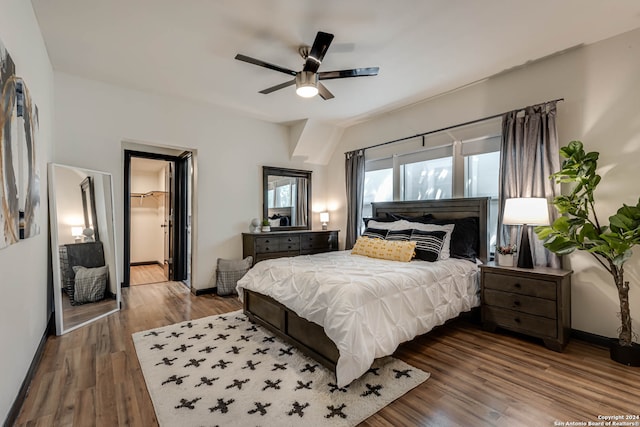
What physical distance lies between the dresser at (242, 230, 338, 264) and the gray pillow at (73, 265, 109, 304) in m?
1.83

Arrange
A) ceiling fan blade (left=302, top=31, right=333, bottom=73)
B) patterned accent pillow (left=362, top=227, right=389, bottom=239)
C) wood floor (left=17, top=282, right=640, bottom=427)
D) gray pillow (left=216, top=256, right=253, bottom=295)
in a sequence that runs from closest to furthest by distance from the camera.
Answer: wood floor (left=17, top=282, right=640, bottom=427) < ceiling fan blade (left=302, top=31, right=333, bottom=73) < patterned accent pillow (left=362, top=227, right=389, bottom=239) < gray pillow (left=216, top=256, right=253, bottom=295)

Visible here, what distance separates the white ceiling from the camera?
229cm

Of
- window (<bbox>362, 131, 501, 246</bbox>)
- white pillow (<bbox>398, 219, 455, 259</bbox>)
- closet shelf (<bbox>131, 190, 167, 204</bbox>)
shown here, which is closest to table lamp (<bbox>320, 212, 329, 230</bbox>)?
window (<bbox>362, 131, 501, 246</bbox>)

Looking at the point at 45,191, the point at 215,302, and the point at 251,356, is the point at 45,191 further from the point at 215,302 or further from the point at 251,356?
the point at 251,356

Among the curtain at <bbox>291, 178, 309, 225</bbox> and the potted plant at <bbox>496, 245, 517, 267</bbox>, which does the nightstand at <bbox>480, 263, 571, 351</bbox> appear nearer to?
the potted plant at <bbox>496, 245, 517, 267</bbox>

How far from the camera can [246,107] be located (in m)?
4.48

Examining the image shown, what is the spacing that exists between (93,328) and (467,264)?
3991mm

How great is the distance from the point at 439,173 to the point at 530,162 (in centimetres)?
120

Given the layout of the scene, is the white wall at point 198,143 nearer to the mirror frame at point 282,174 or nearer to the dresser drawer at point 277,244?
the mirror frame at point 282,174

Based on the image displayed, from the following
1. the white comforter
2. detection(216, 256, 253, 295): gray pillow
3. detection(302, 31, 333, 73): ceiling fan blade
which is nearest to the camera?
the white comforter

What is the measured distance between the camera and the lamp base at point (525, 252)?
290 cm

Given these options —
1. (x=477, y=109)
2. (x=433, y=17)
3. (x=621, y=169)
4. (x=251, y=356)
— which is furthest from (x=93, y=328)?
(x=621, y=169)

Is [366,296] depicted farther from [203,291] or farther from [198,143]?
[198,143]

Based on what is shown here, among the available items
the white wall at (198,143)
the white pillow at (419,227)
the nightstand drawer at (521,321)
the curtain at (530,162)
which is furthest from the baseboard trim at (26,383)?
the curtain at (530,162)
